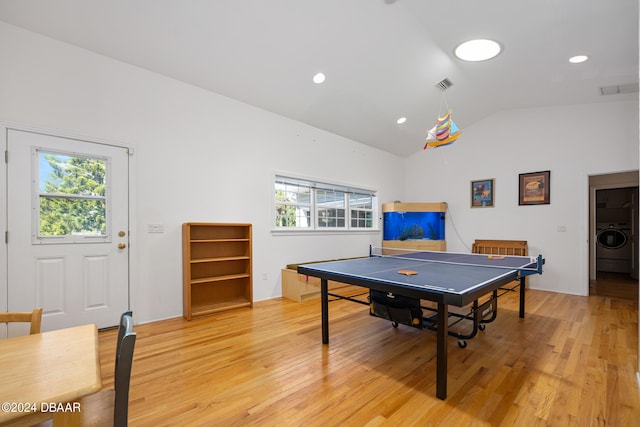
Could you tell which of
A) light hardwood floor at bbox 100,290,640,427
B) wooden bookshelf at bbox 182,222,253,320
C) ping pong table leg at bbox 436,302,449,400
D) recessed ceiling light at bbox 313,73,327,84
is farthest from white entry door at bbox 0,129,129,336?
ping pong table leg at bbox 436,302,449,400

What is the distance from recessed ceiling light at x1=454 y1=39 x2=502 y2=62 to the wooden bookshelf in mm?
3665

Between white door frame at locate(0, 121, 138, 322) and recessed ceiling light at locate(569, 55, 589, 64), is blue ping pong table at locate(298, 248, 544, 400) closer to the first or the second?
white door frame at locate(0, 121, 138, 322)

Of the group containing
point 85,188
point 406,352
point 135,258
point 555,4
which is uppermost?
point 555,4

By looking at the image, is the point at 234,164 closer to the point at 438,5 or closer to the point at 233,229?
the point at 233,229

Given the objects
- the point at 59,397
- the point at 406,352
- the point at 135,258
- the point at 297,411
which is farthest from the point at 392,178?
the point at 59,397

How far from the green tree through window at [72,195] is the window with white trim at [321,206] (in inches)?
92.3

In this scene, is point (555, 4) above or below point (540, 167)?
above

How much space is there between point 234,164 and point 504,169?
203 inches

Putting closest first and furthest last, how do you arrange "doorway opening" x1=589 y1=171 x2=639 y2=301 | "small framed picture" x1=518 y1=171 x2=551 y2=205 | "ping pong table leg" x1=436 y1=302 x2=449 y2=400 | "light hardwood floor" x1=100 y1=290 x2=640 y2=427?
"light hardwood floor" x1=100 y1=290 x2=640 y2=427
"ping pong table leg" x1=436 y1=302 x2=449 y2=400
"small framed picture" x1=518 y1=171 x2=551 y2=205
"doorway opening" x1=589 y1=171 x2=639 y2=301

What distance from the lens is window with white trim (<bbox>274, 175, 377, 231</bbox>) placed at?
5.07 m

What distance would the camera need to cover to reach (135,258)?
137 inches

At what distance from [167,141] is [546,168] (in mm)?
6286

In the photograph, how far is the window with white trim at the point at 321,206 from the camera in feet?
16.6

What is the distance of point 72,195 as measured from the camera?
10.3ft
